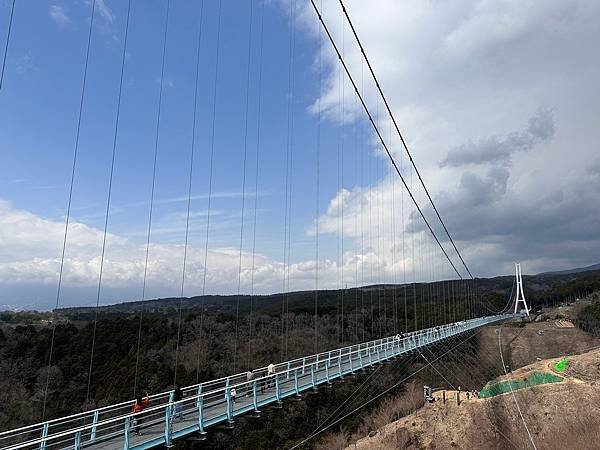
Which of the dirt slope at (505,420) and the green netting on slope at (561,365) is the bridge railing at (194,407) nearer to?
the dirt slope at (505,420)

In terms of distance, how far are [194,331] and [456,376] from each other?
104 ft

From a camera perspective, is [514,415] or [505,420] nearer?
[505,420]

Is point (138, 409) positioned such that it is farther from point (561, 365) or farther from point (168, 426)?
point (561, 365)

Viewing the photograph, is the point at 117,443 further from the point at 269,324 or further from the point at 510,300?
the point at 510,300

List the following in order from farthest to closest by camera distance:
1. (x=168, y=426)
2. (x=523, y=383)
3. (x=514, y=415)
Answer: (x=523, y=383) → (x=514, y=415) → (x=168, y=426)

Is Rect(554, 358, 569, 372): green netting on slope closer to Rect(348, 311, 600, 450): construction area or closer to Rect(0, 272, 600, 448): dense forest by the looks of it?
Rect(348, 311, 600, 450): construction area

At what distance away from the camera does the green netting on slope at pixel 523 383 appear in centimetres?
4806

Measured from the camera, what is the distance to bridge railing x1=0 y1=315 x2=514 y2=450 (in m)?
10.5

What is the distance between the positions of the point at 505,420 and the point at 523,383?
765 cm

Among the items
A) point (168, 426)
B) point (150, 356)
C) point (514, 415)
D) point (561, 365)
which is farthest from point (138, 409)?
point (561, 365)

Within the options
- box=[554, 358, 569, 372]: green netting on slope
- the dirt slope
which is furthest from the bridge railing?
box=[554, 358, 569, 372]: green netting on slope

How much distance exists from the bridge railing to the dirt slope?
1327cm

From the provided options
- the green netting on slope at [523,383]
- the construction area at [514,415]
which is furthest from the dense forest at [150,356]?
the green netting on slope at [523,383]

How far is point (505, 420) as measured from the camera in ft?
142
